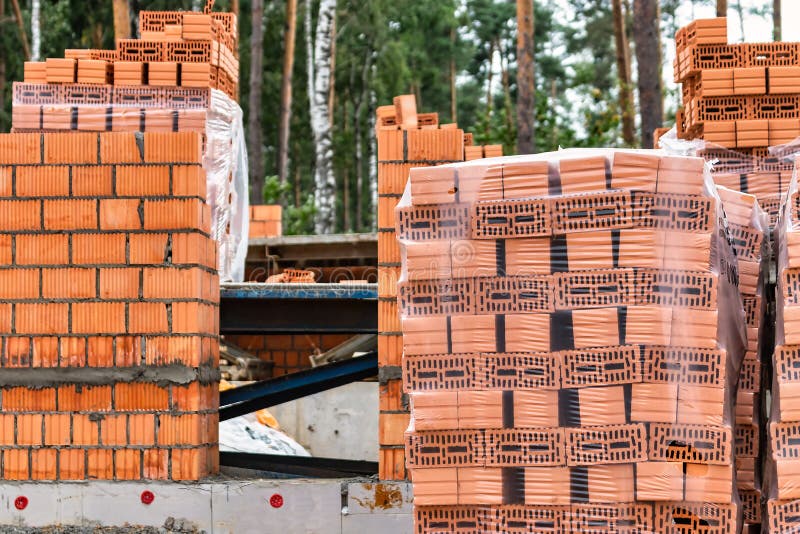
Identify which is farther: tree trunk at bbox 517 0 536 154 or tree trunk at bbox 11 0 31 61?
tree trunk at bbox 11 0 31 61

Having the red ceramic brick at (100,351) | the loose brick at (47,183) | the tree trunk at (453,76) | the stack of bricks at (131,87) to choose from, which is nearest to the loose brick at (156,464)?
the red ceramic brick at (100,351)

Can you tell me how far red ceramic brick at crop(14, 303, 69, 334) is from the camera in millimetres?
8703

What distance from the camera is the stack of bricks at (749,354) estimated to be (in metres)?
6.45

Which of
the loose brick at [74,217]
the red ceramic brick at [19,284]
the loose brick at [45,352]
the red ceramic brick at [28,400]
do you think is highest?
the loose brick at [74,217]

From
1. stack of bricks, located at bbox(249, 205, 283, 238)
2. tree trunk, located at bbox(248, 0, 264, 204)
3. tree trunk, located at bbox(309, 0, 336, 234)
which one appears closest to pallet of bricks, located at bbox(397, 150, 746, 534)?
stack of bricks, located at bbox(249, 205, 283, 238)

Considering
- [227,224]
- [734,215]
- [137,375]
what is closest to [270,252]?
[227,224]

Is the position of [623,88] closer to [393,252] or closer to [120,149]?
[393,252]

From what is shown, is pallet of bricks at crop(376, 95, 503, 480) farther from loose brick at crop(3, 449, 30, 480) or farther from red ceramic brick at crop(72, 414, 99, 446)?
loose brick at crop(3, 449, 30, 480)

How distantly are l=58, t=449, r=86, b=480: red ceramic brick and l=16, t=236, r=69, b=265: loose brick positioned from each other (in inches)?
54.0

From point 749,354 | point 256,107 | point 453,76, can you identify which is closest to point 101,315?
point 749,354

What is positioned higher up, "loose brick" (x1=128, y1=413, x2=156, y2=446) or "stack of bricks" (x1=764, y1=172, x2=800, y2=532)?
"stack of bricks" (x1=764, y1=172, x2=800, y2=532)

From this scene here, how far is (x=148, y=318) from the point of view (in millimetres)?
8672

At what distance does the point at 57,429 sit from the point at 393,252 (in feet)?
9.07

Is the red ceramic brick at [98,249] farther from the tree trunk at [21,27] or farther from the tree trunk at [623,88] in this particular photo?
the tree trunk at [21,27]
